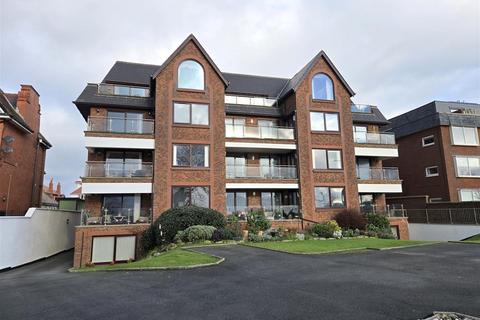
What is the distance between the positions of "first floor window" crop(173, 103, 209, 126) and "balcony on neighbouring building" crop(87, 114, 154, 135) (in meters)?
1.69

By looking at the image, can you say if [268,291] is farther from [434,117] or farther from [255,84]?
[434,117]

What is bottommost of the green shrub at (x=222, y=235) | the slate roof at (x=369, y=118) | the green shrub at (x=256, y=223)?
the green shrub at (x=222, y=235)

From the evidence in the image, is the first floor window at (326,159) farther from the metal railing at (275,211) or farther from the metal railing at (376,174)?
the metal railing at (275,211)

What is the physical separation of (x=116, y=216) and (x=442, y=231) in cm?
2184

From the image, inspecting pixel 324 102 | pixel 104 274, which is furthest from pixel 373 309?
pixel 324 102

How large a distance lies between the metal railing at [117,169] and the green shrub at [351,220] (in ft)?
40.2

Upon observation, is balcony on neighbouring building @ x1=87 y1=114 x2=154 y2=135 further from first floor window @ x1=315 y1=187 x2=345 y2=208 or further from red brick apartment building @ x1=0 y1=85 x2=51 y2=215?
first floor window @ x1=315 y1=187 x2=345 y2=208

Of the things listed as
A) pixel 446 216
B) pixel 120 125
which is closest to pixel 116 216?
pixel 120 125

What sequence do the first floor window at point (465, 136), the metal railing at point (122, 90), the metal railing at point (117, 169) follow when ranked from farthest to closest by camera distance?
the first floor window at point (465, 136)
the metal railing at point (122, 90)
the metal railing at point (117, 169)

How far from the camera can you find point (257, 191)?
74.5ft

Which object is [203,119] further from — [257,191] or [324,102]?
[324,102]

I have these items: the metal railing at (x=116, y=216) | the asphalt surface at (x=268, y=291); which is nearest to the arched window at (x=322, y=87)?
the metal railing at (x=116, y=216)

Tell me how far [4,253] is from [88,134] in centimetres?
729

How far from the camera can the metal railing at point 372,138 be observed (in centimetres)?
2395
